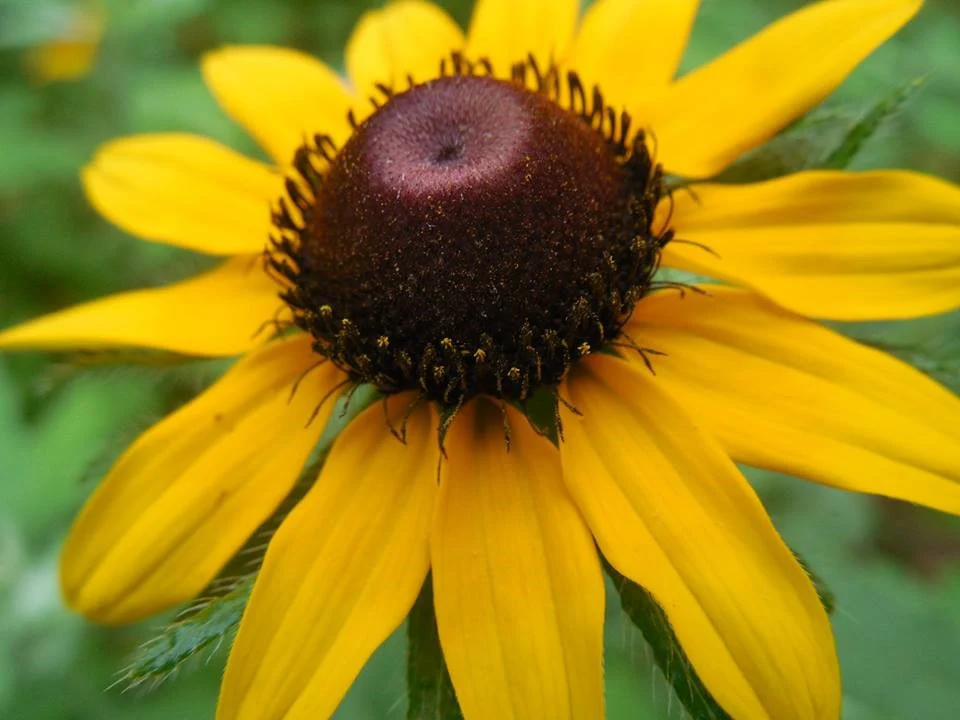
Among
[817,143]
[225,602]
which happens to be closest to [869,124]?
[817,143]

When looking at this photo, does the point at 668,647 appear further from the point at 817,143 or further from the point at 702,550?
the point at 817,143

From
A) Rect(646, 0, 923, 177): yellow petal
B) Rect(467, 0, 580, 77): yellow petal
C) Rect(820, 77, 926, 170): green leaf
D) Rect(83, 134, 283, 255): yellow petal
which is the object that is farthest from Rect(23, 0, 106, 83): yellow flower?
Rect(820, 77, 926, 170): green leaf

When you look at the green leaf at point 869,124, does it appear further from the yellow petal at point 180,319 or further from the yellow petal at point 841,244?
the yellow petal at point 180,319

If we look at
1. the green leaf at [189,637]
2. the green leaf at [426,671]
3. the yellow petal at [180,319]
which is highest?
the yellow petal at [180,319]

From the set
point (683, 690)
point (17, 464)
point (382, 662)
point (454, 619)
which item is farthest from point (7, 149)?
point (683, 690)

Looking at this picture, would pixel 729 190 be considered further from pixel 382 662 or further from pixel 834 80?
pixel 382 662

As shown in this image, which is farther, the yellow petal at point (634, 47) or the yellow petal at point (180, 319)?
the yellow petal at point (634, 47)

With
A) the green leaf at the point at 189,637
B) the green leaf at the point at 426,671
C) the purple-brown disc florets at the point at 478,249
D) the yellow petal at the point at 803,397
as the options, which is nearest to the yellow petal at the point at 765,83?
the purple-brown disc florets at the point at 478,249

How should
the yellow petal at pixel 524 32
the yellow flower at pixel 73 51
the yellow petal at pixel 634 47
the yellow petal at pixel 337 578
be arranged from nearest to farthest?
the yellow petal at pixel 337 578, the yellow petal at pixel 634 47, the yellow petal at pixel 524 32, the yellow flower at pixel 73 51
